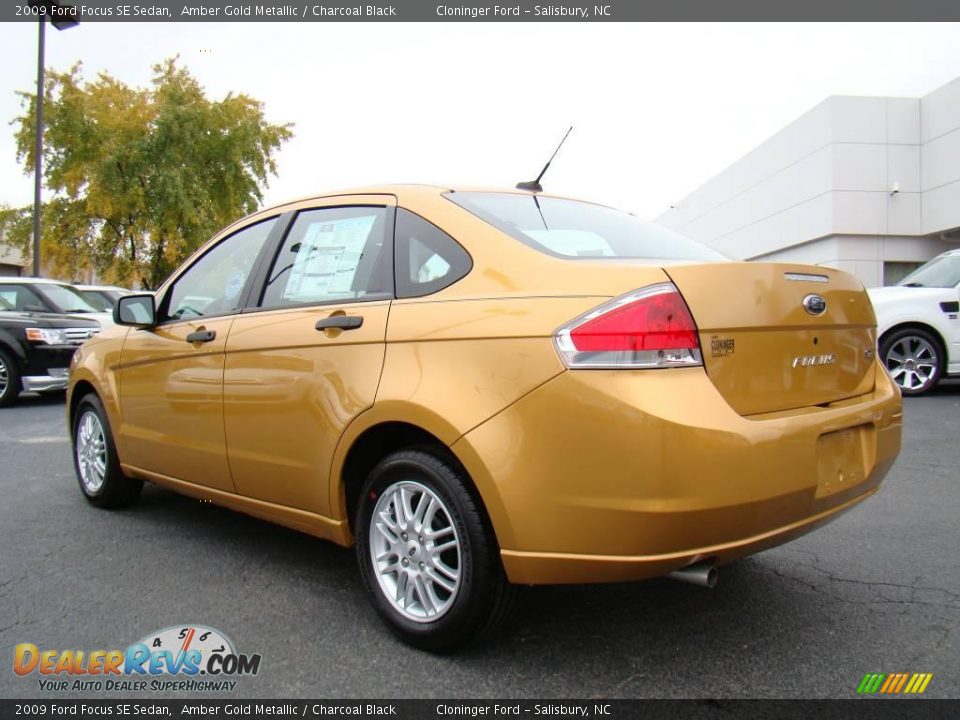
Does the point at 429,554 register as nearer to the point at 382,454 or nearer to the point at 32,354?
the point at 382,454

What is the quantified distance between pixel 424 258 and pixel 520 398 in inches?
31.3

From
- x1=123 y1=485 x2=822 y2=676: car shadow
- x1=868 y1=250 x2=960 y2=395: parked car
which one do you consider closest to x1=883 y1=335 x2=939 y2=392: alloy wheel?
x1=868 y1=250 x2=960 y2=395: parked car

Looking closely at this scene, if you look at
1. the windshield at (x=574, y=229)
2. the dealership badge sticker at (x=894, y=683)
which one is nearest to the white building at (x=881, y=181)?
the windshield at (x=574, y=229)

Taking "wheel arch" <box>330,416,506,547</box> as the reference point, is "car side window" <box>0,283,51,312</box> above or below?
above

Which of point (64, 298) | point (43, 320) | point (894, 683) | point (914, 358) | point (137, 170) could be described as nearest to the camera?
point (894, 683)

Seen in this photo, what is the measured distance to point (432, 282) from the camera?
272cm

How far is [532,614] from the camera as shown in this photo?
2.94 metres

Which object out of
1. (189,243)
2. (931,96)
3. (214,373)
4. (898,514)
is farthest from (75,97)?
(931,96)

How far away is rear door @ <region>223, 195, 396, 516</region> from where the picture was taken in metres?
2.83

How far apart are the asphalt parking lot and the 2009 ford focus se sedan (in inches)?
10.5

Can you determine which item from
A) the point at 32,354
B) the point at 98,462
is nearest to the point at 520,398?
the point at 98,462

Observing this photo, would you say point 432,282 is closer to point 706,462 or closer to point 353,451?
point 353,451

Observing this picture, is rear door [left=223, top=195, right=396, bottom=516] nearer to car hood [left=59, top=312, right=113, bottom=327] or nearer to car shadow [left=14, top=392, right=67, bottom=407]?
car shadow [left=14, top=392, right=67, bottom=407]

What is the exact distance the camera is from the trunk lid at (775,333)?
229 centimetres
